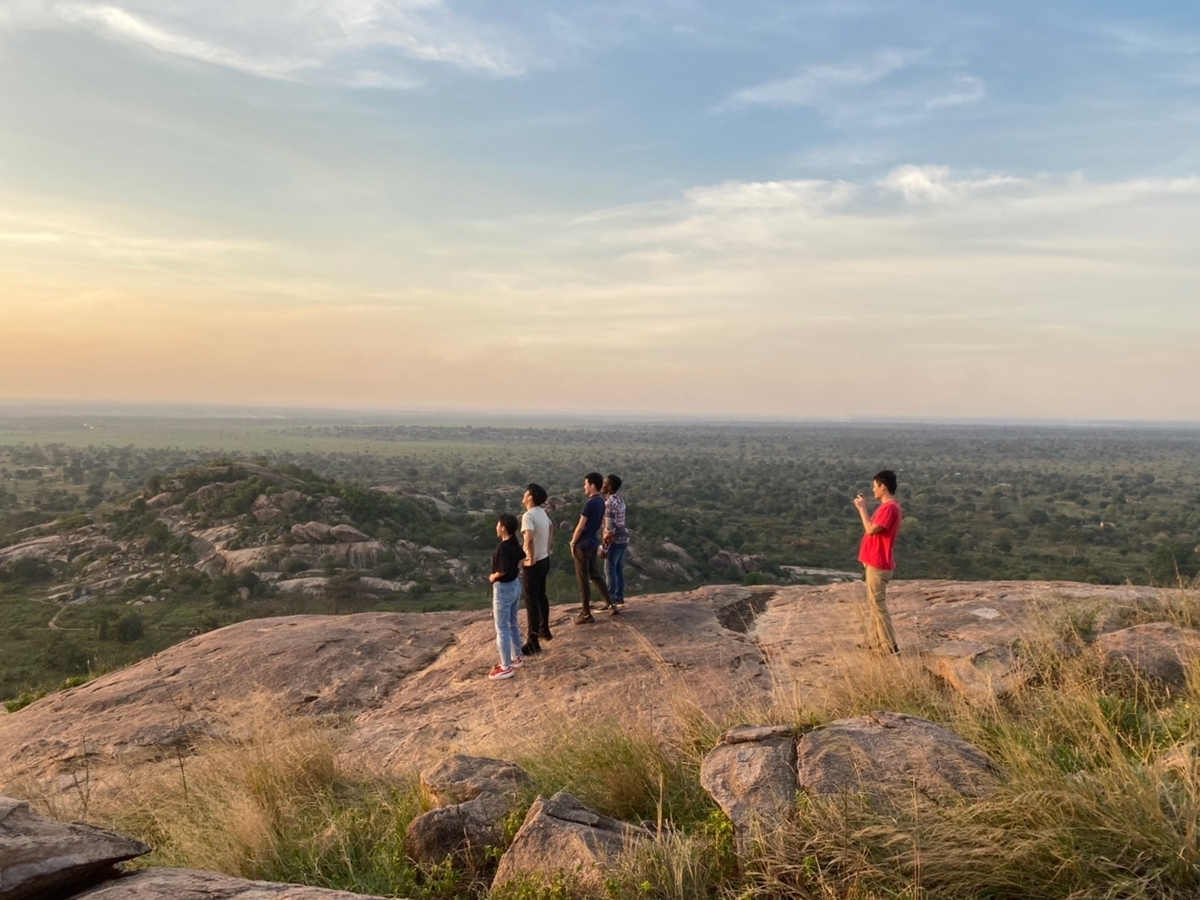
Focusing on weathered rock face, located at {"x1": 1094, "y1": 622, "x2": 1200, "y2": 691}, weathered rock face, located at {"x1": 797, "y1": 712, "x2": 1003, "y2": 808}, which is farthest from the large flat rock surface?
weathered rock face, located at {"x1": 797, "y1": 712, "x2": 1003, "y2": 808}

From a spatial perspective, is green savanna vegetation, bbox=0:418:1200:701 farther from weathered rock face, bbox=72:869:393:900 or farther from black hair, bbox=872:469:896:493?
weathered rock face, bbox=72:869:393:900

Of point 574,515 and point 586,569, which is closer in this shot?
point 586,569

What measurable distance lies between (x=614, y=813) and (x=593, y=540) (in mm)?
5123

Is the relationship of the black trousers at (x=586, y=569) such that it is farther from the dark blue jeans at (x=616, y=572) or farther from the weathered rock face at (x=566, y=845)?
the weathered rock face at (x=566, y=845)

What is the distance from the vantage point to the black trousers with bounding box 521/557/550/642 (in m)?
8.45

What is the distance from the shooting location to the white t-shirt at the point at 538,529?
8.21 meters

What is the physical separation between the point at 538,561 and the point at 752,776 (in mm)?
4950

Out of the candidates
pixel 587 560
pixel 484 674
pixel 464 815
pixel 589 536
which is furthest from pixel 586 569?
pixel 464 815

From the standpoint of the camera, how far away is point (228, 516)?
119 feet

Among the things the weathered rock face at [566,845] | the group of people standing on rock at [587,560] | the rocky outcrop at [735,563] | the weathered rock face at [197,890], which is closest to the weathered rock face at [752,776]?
the weathered rock face at [566,845]

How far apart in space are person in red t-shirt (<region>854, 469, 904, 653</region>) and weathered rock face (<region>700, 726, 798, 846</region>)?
360 centimetres

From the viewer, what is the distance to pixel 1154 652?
5816mm

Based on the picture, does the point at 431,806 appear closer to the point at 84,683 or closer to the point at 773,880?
the point at 773,880

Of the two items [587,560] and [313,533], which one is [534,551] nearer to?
[587,560]
